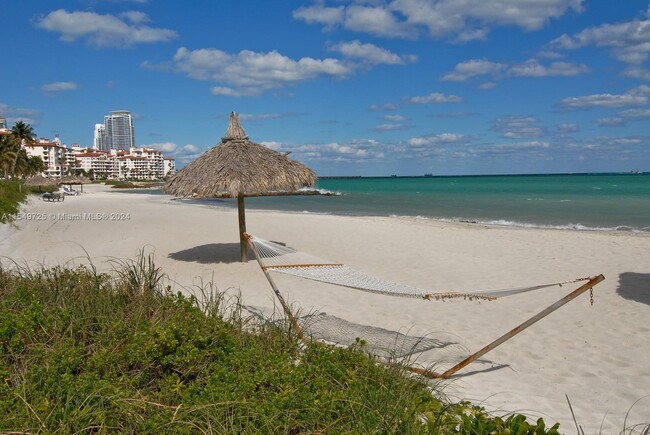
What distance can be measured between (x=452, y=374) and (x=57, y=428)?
8.38 ft

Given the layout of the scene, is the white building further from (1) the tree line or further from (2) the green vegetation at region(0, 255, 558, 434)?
(2) the green vegetation at region(0, 255, 558, 434)

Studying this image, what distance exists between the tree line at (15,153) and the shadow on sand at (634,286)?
43.2 meters

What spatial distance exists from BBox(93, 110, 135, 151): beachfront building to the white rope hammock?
20320 cm

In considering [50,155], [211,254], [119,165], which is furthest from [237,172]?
[119,165]

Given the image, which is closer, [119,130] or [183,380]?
[183,380]

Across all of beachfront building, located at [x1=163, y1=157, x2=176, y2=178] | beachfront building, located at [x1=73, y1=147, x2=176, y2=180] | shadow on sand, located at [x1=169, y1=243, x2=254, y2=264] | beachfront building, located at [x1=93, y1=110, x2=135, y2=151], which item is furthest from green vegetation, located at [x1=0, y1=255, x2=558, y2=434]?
beachfront building, located at [x1=93, y1=110, x2=135, y2=151]


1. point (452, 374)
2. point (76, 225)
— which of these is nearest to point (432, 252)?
point (452, 374)

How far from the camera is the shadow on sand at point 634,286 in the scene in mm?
6049

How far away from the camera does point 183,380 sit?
269cm

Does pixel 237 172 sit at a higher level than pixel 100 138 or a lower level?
lower

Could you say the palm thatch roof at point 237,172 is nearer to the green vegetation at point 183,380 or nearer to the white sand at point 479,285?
the white sand at point 479,285

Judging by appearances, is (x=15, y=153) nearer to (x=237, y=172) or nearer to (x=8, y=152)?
(x=8, y=152)

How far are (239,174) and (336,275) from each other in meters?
3.90

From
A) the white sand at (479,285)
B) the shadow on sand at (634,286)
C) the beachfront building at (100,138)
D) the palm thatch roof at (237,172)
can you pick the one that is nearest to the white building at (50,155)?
the white sand at (479,285)
